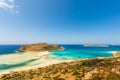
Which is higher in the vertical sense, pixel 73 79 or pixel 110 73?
pixel 110 73

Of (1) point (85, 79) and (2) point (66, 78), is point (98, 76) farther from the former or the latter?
(2) point (66, 78)

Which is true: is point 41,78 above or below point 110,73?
below

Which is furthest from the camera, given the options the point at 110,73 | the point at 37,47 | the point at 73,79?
the point at 37,47

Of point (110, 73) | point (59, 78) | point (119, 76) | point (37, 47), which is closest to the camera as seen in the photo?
point (119, 76)

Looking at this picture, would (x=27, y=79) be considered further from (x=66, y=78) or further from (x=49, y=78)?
(x=66, y=78)

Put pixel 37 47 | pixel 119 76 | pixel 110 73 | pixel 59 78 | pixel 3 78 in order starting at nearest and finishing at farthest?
pixel 119 76, pixel 110 73, pixel 59 78, pixel 3 78, pixel 37 47

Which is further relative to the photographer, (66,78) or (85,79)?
(66,78)

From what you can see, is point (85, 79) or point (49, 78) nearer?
point (85, 79)

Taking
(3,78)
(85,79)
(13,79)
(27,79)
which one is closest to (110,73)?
(85,79)

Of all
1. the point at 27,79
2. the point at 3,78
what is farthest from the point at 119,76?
the point at 3,78
